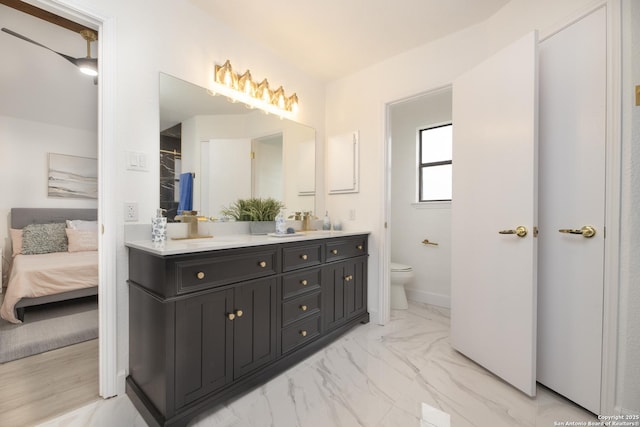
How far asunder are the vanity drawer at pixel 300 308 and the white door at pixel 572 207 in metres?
1.45

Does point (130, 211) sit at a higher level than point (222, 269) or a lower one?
higher

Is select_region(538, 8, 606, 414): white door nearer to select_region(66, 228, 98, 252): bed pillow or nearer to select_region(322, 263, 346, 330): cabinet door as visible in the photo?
select_region(322, 263, 346, 330): cabinet door

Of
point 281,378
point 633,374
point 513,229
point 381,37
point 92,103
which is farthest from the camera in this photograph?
point 92,103

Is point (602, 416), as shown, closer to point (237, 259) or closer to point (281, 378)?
point (281, 378)

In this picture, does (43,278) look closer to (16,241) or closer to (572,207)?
(16,241)

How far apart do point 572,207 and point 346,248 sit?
1515mm

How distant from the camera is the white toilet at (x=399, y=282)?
3045 millimetres

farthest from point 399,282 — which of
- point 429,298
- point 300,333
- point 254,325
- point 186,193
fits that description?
point 186,193

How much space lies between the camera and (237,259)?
1.54 meters

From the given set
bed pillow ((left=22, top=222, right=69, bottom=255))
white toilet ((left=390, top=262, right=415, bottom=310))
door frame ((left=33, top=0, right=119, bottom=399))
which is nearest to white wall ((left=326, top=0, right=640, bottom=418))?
white toilet ((left=390, top=262, right=415, bottom=310))

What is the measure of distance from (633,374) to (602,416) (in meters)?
0.29

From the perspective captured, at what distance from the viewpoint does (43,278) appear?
2.66 m

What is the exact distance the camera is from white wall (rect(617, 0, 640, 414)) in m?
1.27

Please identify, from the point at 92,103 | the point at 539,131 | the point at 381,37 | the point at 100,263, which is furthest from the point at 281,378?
the point at 92,103
